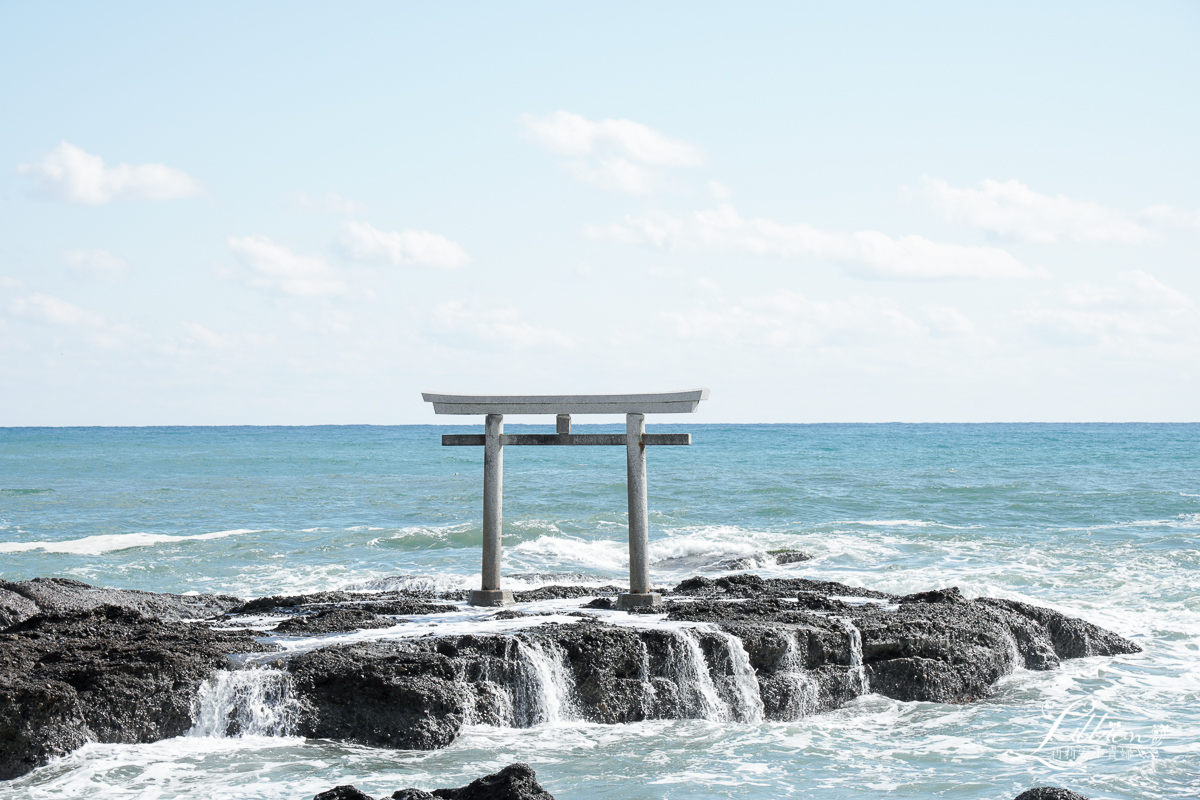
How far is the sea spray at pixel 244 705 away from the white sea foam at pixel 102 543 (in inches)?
606

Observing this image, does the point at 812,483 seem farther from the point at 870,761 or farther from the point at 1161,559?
the point at 870,761

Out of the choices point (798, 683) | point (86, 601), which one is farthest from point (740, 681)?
point (86, 601)

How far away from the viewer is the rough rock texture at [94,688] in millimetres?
8344

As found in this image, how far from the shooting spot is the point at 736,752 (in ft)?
29.9

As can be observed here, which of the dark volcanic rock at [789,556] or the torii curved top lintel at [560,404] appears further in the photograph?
the dark volcanic rock at [789,556]

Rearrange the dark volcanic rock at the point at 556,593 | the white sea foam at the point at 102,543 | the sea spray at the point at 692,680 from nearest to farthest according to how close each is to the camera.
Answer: the sea spray at the point at 692,680, the dark volcanic rock at the point at 556,593, the white sea foam at the point at 102,543

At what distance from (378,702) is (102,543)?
17.5 metres

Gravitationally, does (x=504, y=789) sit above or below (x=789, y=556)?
above

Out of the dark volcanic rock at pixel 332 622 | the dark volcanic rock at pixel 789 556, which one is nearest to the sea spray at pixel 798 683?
the dark volcanic rock at pixel 332 622

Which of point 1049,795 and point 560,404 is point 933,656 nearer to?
point 1049,795

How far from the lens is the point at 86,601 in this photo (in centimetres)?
1364

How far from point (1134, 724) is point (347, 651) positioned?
7.43m

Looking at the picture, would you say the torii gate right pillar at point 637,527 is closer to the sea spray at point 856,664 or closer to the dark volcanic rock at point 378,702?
the sea spray at point 856,664

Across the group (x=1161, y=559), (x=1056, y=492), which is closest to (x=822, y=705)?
(x=1161, y=559)
